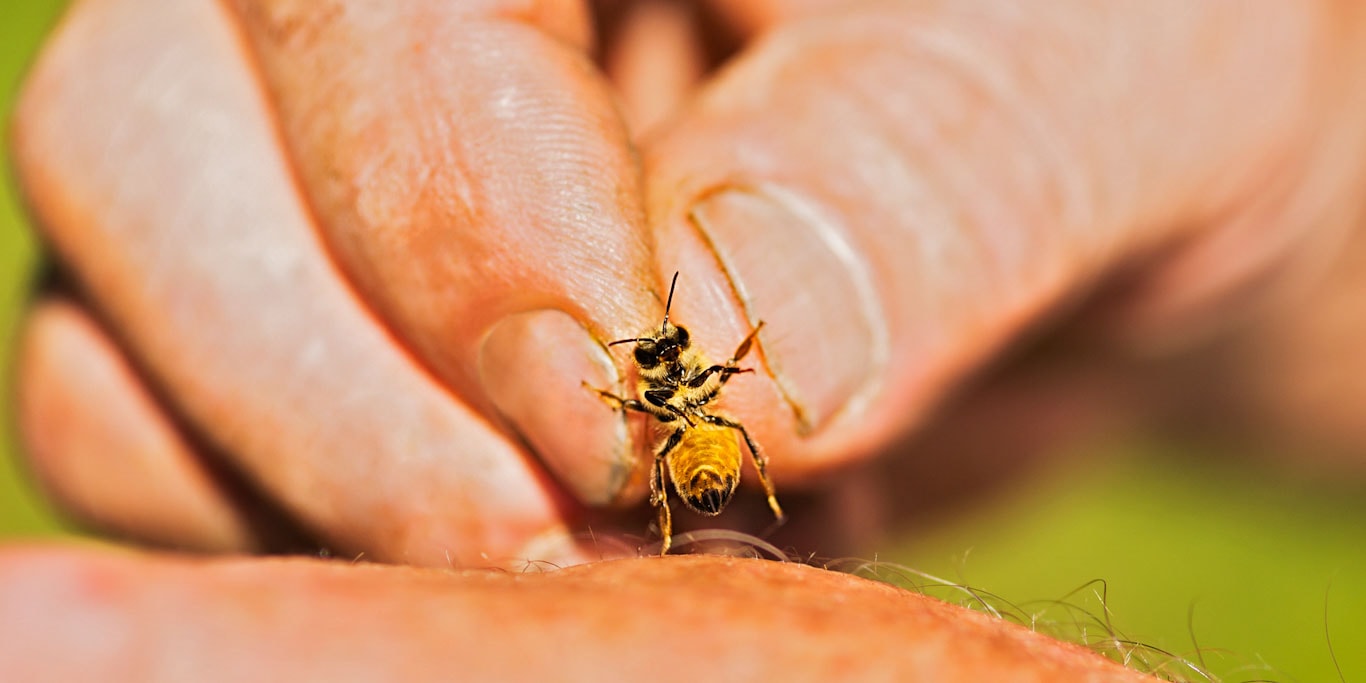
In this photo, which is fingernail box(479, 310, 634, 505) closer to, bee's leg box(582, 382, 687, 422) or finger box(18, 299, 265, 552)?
→ bee's leg box(582, 382, 687, 422)

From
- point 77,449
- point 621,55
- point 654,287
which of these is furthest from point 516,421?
point 77,449

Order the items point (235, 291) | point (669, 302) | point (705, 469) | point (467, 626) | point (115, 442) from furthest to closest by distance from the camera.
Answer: point (115, 442), point (235, 291), point (669, 302), point (705, 469), point (467, 626)

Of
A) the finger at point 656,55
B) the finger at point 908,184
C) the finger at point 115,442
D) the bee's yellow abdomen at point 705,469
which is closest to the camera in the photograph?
the bee's yellow abdomen at point 705,469

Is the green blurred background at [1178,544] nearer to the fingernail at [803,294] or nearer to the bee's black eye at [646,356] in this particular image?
the fingernail at [803,294]

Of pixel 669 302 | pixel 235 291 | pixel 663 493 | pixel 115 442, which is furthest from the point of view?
pixel 115 442

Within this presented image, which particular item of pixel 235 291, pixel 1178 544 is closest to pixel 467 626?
pixel 235 291

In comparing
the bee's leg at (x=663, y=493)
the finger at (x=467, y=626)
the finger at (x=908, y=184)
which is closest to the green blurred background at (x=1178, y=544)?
the finger at (x=908, y=184)

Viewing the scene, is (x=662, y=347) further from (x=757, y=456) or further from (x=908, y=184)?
(x=908, y=184)
